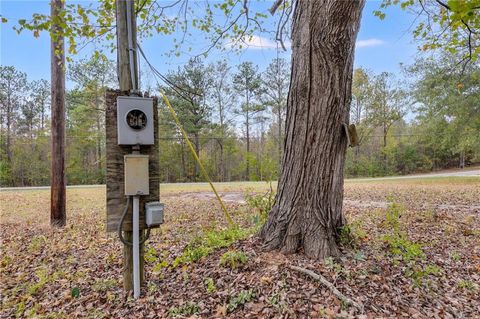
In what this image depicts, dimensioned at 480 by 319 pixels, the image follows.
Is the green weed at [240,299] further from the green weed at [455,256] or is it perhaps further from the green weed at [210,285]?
the green weed at [455,256]

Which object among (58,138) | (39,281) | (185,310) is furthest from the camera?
(58,138)

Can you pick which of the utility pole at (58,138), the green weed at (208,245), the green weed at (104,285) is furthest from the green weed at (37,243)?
the green weed at (208,245)

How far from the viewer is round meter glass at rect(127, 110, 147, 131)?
7.07 feet

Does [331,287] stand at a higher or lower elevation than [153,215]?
lower

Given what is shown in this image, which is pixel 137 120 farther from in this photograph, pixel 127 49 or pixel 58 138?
pixel 58 138

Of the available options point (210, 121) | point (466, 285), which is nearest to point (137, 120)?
point (466, 285)

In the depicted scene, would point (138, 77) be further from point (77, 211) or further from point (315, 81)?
point (77, 211)

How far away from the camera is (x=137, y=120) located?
2.18 meters

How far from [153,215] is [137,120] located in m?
0.76

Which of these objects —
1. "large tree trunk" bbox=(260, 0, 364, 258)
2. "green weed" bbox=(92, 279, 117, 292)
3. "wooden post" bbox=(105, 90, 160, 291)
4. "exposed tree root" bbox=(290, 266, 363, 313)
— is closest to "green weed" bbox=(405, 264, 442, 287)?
"large tree trunk" bbox=(260, 0, 364, 258)

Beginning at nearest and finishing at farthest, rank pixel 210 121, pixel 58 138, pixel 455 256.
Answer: pixel 455 256 → pixel 58 138 → pixel 210 121

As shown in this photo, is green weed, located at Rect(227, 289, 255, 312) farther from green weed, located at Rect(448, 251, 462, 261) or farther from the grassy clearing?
green weed, located at Rect(448, 251, 462, 261)

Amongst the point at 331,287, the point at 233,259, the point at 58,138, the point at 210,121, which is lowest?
the point at 331,287

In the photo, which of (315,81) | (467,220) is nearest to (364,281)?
(315,81)
